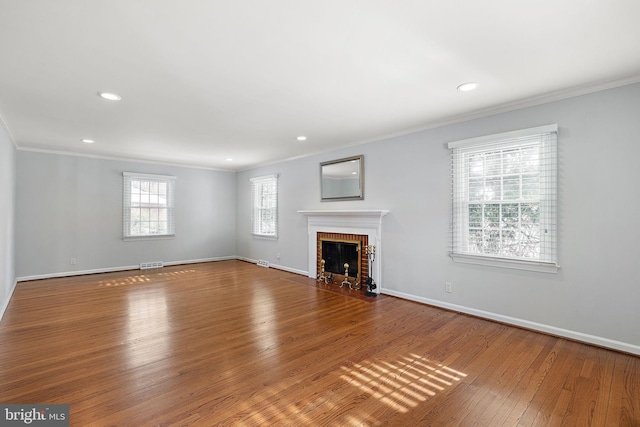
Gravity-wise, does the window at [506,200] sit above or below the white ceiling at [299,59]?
below

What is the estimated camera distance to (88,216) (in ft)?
20.7

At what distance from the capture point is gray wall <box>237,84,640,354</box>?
2.83 meters

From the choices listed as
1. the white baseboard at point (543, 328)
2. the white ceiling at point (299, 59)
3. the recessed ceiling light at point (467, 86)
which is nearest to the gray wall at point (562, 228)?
the white baseboard at point (543, 328)

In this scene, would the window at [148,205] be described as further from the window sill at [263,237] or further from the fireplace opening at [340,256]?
the fireplace opening at [340,256]

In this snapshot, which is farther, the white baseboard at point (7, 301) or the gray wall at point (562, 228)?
the white baseboard at point (7, 301)

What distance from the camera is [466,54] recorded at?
2.38 m

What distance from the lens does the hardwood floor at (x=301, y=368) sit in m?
1.96

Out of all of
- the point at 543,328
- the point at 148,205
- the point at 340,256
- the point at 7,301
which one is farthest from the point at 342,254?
the point at 7,301

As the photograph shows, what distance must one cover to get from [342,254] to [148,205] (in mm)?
4720

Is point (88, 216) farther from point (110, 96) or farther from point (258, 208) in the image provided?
point (110, 96)

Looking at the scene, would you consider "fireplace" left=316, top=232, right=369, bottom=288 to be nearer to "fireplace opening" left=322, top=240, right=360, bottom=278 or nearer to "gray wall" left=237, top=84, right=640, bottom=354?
"fireplace opening" left=322, top=240, right=360, bottom=278

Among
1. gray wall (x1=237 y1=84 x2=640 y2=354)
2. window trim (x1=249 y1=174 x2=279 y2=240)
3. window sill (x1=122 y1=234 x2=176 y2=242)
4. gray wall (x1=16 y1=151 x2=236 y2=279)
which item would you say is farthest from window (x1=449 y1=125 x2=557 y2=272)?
window sill (x1=122 y1=234 x2=176 y2=242)

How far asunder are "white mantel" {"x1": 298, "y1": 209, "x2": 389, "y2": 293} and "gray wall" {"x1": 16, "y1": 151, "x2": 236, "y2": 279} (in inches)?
127

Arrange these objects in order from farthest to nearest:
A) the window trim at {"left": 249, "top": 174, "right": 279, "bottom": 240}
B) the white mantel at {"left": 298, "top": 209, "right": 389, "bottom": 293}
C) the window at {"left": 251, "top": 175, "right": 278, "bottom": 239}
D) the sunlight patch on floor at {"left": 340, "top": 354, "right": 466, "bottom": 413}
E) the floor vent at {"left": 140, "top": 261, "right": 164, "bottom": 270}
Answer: the window at {"left": 251, "top": 175, "right": 278, "bottom": 239}, the window trim at {"left": 249, "top": 174, "right": 279, "bottom": 240}, the floor vent at {"left": 140, "top": 261, "right": 164, "bottom": 270}, the white mantel at {"left": 298, "top": 209, "right": 389, "bottom": 293}, the sunlight patch on floor at {"left": 340, "top": 354, "right": 466, "bottom": 413}
